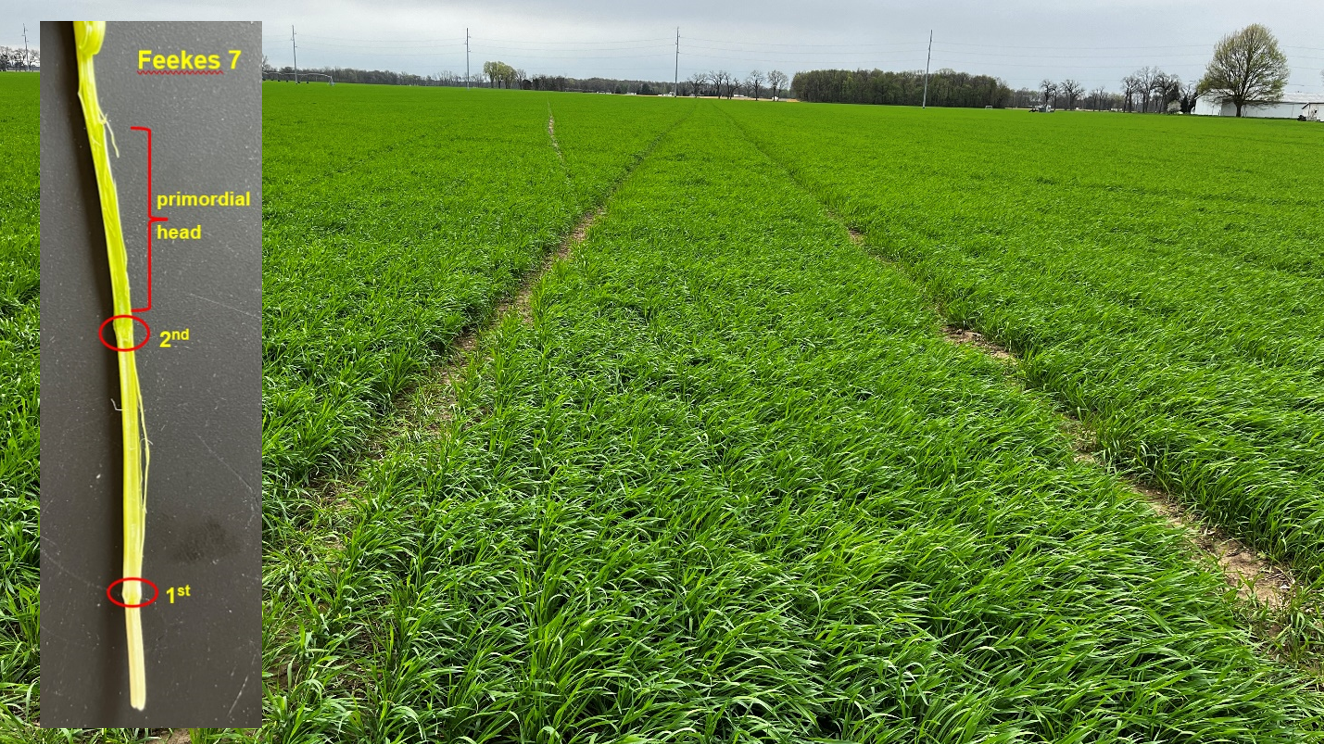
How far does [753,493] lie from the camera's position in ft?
11.3

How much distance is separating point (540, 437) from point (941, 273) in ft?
19.8

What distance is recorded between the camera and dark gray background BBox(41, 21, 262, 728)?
1303 millimetres

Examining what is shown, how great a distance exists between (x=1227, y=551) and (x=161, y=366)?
15.6 feet

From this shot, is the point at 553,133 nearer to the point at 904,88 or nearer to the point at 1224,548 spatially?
the point at 1224,548

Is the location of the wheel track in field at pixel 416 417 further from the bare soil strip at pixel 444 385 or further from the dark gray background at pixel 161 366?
the dark gray background at pixel 161 366

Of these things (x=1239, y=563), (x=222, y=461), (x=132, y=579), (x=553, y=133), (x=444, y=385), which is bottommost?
(x=1239, y=563)

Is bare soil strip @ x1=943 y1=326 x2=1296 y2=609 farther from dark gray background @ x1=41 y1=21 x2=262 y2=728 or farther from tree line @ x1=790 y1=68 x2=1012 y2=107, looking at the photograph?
tree line @ x1=790 y1=68 x2=1012 y2=107

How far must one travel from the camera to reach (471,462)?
3.61 metres

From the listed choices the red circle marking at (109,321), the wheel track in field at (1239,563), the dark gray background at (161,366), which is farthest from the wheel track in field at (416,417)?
the wheel track in field at (1239,563)

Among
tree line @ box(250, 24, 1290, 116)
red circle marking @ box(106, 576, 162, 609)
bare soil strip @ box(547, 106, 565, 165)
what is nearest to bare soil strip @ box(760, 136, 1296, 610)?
red circle marking @ box(106, 576, 162, 609)

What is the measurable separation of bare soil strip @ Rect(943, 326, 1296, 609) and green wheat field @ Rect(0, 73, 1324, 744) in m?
0.07

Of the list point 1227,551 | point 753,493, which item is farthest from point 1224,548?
point 753,493

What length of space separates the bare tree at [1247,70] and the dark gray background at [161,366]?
115001 mm

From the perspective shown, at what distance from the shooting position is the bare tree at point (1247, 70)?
81.6 m
